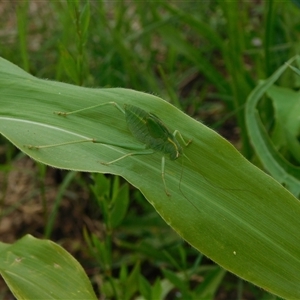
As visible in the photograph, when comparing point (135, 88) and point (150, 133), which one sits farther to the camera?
point (135, 88)

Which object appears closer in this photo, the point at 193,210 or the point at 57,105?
the point at 193,210

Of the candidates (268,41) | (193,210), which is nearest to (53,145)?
(193,210)

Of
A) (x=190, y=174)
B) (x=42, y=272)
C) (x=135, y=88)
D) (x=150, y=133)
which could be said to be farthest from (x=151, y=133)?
(x=135, y=88)

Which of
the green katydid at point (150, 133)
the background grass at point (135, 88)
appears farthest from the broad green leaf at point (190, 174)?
the background grass at point (135, 88)

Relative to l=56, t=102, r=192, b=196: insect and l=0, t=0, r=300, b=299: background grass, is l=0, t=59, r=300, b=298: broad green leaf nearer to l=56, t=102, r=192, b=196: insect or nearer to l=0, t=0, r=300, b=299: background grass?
l=56, t=102, r=192, b=196: insect

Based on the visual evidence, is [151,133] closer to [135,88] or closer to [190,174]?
[190,174]

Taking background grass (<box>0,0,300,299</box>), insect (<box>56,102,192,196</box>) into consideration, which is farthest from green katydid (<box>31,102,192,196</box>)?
background grass (<box>0,0,300,299</box>)

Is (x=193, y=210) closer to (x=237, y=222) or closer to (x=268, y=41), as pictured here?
(x=237, y=222)
